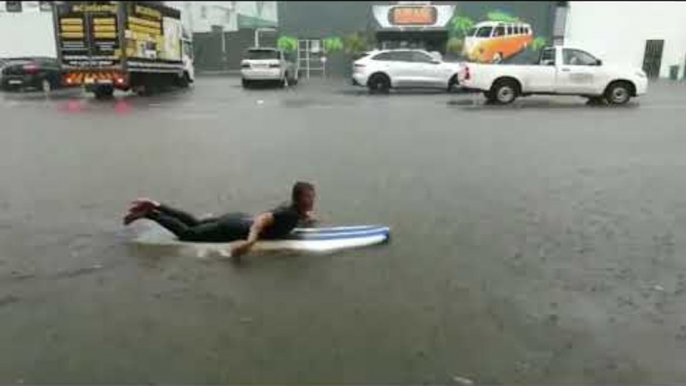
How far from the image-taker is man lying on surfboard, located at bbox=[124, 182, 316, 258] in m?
5.54

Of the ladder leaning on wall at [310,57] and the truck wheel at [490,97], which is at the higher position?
the ladder leaning on wall at [310,57]

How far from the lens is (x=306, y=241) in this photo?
560 centimetres

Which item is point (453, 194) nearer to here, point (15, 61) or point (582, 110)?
point (15, 61)

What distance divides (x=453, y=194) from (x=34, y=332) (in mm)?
4722

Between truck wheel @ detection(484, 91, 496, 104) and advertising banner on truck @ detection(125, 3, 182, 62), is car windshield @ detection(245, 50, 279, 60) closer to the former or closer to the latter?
advertising banner on truck @ detection(125, 3, 182, 62)

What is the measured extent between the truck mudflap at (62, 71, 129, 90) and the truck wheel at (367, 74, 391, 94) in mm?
15996

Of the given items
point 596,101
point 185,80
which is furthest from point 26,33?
point 596,101

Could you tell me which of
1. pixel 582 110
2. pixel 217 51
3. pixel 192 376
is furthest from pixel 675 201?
pixel 582 110

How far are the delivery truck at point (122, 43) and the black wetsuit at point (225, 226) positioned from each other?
1.25 m

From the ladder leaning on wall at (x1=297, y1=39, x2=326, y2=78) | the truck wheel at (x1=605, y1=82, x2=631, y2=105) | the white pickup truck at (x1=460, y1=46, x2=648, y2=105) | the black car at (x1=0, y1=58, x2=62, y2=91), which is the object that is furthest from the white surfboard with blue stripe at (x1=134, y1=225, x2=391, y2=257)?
the truck wheel at (x1=605, y1=82, x2=631, y2=105)

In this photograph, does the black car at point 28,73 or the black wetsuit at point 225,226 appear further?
the black wetsuit at point 225,226

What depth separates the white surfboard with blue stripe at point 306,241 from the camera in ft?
18.1

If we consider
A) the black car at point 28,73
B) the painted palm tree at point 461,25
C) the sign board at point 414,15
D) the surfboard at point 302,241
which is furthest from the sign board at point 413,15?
the black car at point 28,73

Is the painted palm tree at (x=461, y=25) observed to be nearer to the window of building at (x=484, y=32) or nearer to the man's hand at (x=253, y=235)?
the window of building at (x=484, y=32)
